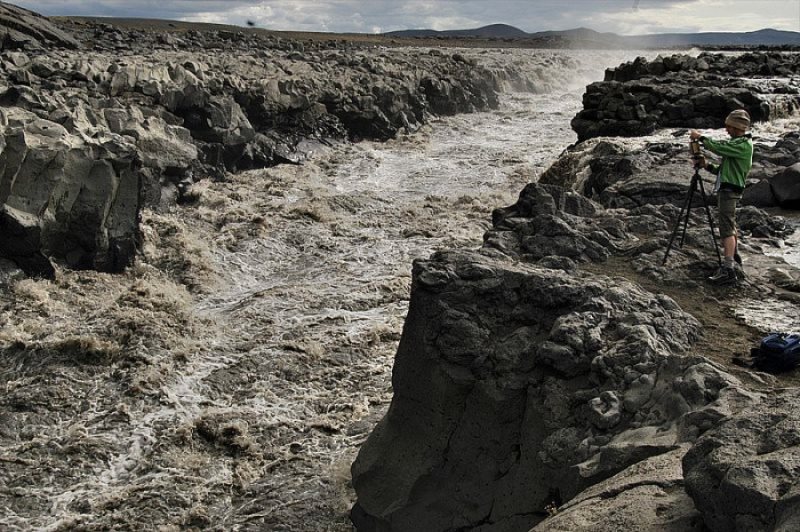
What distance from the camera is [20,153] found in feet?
45.3

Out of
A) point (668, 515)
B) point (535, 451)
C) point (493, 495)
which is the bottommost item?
point (493, 495)

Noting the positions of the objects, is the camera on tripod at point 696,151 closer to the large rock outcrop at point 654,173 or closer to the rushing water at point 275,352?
the large rock outcrop at point 654,173

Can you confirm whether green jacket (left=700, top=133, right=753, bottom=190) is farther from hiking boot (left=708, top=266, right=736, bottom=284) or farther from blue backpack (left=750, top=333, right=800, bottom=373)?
blue backpack (left=750, top=333, right=800, bottom=373)

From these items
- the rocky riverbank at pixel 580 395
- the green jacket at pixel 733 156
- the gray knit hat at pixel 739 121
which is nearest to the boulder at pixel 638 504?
the rocky riverbank at pixel 580 395

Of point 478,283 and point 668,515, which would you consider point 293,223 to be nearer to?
point 478,283

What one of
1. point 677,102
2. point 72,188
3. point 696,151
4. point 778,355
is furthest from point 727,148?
point 677,102

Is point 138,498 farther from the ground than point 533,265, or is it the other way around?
point 533,265

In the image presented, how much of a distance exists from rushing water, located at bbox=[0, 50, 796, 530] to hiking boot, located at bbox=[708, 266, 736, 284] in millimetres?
4349

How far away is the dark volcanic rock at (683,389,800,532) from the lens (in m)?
4.10

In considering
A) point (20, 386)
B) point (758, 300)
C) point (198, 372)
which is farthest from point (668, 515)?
point (20, 386)

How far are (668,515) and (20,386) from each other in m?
9.07

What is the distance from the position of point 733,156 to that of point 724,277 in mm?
1302

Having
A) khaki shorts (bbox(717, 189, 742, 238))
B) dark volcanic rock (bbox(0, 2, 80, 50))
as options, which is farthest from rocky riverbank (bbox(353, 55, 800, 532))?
dark volcanic rock (bbox(0, 2, 80, 50))

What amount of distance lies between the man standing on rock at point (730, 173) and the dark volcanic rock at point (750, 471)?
3984 mm
